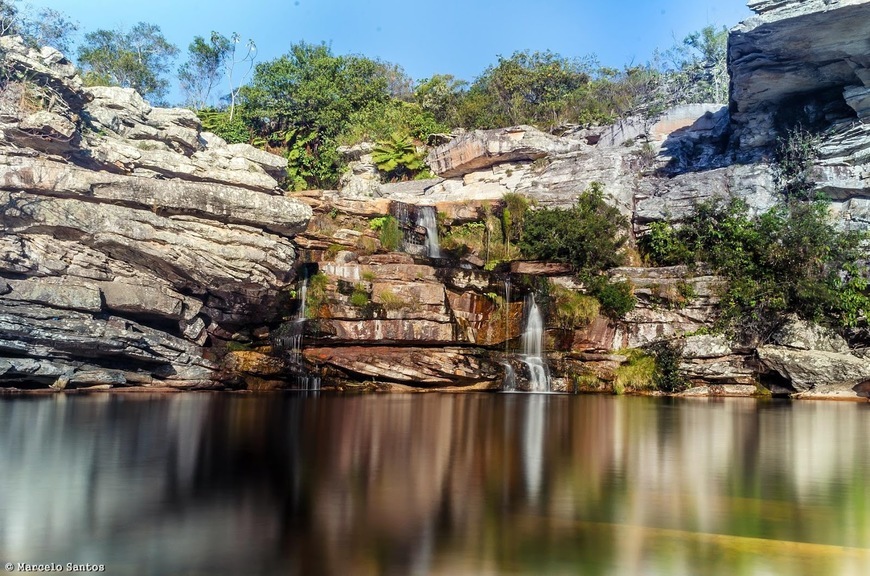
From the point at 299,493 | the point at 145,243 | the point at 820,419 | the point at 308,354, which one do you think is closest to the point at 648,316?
the point at 820,419

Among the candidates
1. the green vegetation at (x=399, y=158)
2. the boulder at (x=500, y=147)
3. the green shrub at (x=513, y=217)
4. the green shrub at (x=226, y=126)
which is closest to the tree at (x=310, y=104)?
the green shrub at (x=226, y=126)

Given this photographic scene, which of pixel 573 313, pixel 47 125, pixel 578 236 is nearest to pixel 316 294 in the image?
pixel 573 313

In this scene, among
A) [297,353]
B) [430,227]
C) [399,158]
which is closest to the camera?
[297,353]

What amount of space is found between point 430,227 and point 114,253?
35.9 feet

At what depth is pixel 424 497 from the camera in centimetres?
504

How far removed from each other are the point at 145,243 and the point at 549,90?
969 inches

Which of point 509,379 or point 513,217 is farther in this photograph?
point 513,217

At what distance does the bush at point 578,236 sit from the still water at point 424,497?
12812 mm

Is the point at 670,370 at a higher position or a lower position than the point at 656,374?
higher

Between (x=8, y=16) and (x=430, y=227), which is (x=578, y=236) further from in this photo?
(x=8, y=16)

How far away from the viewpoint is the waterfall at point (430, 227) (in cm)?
2397

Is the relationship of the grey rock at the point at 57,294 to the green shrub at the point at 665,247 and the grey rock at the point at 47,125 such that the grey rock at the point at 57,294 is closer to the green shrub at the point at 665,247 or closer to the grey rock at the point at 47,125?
the grey rock at the point at 47,125

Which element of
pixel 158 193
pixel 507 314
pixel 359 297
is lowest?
pixel 507 314

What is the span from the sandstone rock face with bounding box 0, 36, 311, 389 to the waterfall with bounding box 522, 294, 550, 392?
7495mm
